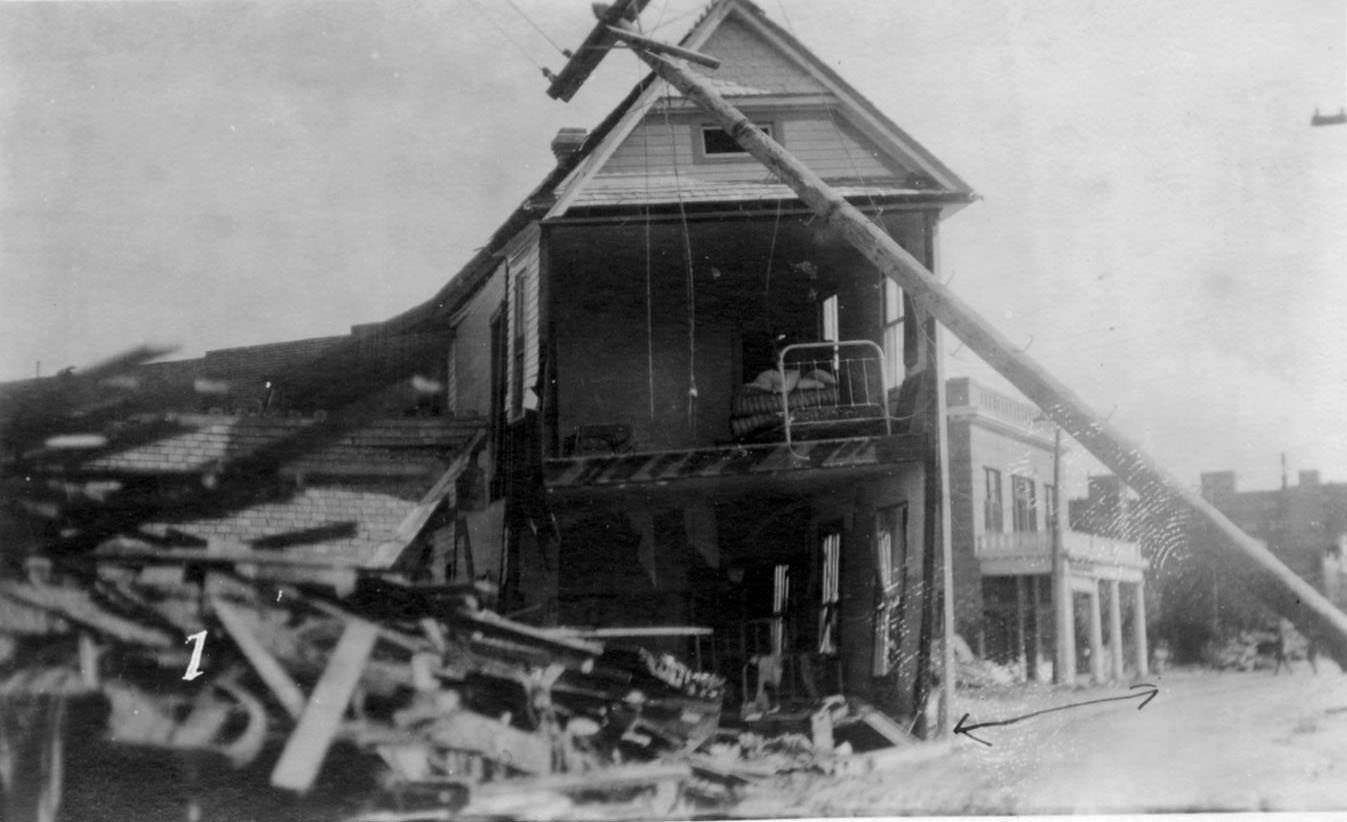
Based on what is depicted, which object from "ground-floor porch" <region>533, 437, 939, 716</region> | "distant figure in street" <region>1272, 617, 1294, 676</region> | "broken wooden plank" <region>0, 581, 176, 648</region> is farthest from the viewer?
"ground-floor porch" <region>533, 437, 939, 716</region>

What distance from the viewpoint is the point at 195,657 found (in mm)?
8250

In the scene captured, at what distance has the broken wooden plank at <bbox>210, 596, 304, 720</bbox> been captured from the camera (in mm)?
8109

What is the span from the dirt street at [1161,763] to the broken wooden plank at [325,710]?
3.13 m

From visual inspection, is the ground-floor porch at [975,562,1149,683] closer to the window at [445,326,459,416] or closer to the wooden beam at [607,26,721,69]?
the wooden beam at [607,26,721,69]

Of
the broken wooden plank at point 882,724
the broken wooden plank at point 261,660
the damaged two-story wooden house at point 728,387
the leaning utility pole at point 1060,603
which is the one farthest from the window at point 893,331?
the broken wooden plank at point 261,660

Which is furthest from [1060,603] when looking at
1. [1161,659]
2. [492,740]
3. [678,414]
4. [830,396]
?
[492,740]

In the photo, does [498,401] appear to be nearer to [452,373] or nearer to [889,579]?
[452,373]

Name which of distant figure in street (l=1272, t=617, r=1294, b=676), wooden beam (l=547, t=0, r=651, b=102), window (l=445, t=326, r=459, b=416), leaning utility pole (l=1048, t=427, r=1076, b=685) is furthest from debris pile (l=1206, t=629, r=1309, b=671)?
window (l=445, t=326, r=459, b=416)

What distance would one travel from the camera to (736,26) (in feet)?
41.8

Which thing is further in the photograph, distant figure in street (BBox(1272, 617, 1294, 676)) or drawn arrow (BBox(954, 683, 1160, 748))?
drawn arrow (BBox(954, 683, 1160, 748))

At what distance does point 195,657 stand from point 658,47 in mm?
6832

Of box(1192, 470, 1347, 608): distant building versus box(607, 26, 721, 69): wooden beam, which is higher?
box(607, 26, 721, 69): wooden beam

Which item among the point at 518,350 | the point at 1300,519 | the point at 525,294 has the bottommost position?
the point at 1300,519

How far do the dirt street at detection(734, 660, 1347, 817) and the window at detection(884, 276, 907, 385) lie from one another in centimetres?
443
